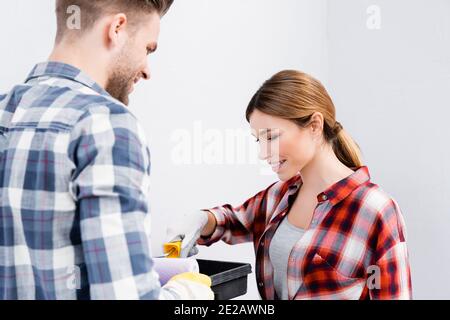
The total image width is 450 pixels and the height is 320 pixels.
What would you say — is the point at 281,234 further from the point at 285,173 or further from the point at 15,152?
the point at 15,152

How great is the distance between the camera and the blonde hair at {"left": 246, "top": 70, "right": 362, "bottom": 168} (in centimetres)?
141

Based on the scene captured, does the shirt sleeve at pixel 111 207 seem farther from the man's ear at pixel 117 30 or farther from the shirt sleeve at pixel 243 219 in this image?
the shirt sleeve at pixel 243 219

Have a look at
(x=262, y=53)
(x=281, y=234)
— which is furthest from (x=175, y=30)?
(x=281, y=234)

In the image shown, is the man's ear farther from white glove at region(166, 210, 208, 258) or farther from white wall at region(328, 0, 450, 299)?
white wall at region(328, 0, 450, 299)

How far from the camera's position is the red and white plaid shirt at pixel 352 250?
4.18ft

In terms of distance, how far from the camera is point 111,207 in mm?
727

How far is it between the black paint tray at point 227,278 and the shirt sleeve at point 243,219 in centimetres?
8

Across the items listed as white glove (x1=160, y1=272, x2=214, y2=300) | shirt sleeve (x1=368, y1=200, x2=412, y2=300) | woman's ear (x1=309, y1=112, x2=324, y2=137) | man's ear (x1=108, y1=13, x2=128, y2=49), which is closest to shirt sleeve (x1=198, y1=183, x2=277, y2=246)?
woman's ear (x1=309, y1=112, x2=324, y2=137)

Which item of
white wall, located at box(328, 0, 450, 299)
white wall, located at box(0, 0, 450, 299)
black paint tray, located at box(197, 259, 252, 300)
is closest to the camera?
black paint tray, located at box(197, 259, 252, 300)

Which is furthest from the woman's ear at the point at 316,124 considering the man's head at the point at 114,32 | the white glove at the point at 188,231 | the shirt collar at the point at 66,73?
the shirt collar at the point at 66,73

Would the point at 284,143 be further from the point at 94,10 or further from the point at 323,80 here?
the point at 323,80

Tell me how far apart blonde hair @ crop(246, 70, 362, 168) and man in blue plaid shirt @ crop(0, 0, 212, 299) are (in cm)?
64

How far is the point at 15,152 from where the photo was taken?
0.79m

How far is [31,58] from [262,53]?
3.21ft
